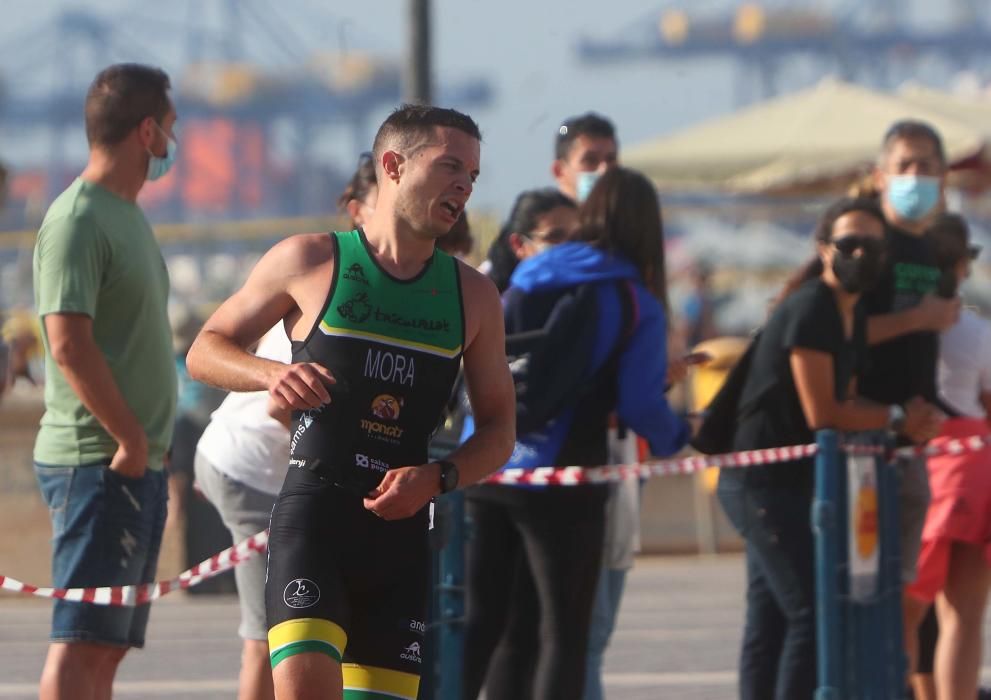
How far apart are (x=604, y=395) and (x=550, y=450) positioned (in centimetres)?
23

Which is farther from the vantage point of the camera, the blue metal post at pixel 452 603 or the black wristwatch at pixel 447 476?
the blue metal post at pixel 452 603

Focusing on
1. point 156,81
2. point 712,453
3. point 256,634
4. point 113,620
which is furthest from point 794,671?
point 156,81

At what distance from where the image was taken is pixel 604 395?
564 cm

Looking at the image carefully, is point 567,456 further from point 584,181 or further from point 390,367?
point 584,181

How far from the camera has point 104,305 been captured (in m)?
5.09

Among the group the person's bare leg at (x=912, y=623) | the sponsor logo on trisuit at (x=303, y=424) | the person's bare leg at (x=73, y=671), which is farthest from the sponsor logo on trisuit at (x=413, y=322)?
the person's bare leg at (x=912, y=623)

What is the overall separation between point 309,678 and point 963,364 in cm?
362

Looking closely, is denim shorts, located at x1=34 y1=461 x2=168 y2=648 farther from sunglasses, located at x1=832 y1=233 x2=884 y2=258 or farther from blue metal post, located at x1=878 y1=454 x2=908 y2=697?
blue metal post, located at x1=878 y1=454 x2=908 y2=697

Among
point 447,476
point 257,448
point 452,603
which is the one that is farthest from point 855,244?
point 447,476

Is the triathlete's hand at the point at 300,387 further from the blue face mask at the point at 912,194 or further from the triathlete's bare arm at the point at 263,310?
the blue face mask at the point at 912,194

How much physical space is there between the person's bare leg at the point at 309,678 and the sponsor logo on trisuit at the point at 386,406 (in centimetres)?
51

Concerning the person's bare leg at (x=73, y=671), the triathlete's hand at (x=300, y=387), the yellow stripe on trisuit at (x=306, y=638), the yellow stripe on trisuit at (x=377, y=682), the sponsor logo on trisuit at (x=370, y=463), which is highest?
the triathlete's hand at (x=300, y=387)

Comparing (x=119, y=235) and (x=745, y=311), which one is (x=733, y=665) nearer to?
(x=119, y=235)

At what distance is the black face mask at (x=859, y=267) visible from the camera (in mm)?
5957
